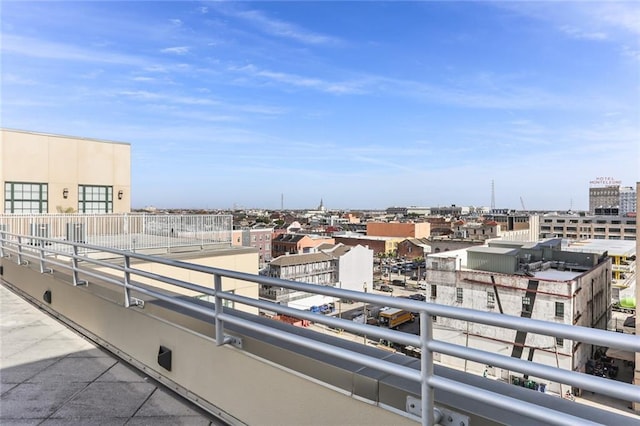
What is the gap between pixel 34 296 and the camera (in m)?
6.33

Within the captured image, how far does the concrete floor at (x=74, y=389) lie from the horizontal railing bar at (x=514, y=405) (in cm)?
179

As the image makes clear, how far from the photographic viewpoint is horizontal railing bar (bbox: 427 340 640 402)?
1.12m

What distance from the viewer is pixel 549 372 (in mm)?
1276

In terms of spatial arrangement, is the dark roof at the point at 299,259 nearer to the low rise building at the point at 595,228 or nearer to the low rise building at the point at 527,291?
the low rise building at the point at 527,291

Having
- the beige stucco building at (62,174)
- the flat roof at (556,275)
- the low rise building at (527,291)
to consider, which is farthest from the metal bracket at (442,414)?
the flat roof at (556,275)

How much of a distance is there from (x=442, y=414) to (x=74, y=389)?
291 centimetres

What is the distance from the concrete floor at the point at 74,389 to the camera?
266cm

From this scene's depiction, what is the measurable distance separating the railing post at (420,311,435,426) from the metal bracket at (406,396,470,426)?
34 mm

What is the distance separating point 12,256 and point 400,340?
9.43 meters

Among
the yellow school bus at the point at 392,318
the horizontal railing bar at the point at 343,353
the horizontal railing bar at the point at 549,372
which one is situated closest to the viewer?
the horizontal railing bar at the point at 549,372

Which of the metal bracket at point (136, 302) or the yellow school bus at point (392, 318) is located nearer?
the metal bracket at point (136, 302)

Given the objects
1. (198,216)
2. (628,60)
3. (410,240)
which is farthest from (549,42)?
(410,240)

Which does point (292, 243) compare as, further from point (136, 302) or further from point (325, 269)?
point (136, 302)

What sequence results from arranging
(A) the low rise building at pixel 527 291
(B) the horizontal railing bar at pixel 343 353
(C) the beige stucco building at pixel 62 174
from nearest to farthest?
(B) the horizontal railing bar at pixel 343 353
(C) the beige stucco building at pixel 62 174
(A) the low rise building at pixel 527 291
